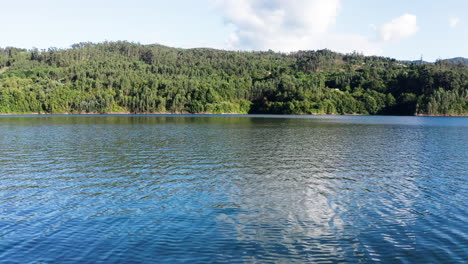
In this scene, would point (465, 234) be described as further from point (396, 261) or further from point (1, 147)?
point (1, 147)

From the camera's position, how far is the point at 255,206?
22344 millimetres

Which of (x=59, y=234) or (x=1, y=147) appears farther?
(x=1, y=147)

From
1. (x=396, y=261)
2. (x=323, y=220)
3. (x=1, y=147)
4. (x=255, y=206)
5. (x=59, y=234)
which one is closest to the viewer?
(x=396, y=261)

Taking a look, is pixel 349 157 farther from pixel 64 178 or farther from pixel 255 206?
pixel 64 178

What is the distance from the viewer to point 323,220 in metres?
19.7

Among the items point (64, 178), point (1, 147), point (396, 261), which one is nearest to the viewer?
point (396, 261)

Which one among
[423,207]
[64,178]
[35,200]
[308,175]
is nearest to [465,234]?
[423,207]

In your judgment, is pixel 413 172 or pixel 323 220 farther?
pixel 413 172

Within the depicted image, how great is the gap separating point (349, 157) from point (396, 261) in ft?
105

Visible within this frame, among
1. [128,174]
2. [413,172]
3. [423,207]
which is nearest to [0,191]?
[128,174]

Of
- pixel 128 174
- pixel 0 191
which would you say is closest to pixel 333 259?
pixel 128 174

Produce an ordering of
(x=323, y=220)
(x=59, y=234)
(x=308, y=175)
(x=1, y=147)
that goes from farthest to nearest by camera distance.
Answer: (x=1, y=147), (x=308, y=175), (x=323, y=220), (x=59, y=234)

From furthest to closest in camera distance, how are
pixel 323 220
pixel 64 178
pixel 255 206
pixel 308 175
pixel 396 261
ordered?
1. pixel 308 175
2. pixel 64 178
3. pixel 255 206
4. pixel 323 220
5. pixel 396 261

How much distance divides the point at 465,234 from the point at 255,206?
11953 mm
